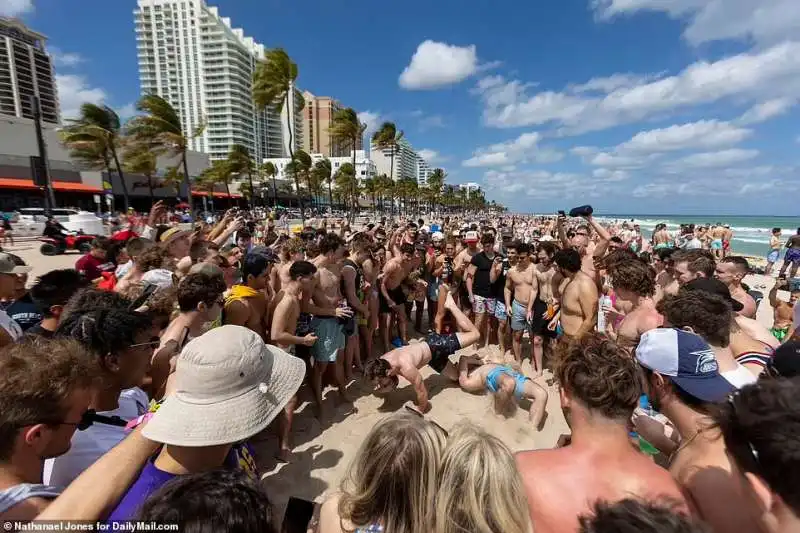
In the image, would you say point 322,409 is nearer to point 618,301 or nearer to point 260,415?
point 260,415

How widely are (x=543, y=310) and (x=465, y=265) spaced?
5.51 ft

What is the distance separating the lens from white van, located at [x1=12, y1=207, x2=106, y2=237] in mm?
15439

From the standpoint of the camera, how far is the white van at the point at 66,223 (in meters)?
15.4

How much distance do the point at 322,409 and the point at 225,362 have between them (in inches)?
111

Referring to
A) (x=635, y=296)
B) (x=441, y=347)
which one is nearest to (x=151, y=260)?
(x=441, y=347)

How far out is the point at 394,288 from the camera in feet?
17.6

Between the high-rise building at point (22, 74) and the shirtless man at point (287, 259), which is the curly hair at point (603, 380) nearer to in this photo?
the shirtless man at point (287, 259)

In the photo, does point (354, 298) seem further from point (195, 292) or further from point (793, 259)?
point (793, 259)

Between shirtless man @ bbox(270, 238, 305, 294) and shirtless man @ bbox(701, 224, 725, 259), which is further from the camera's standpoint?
shirtless man @ bbox(701, 224, 725, 259)

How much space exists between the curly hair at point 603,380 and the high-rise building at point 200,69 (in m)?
93.0

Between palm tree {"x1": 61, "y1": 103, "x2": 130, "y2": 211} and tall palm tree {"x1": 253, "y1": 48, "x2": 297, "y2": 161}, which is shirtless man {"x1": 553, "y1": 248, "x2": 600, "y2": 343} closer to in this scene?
tall palm tree {"x1": 253, "y1": 48, "x2": 297, "y2": 161}

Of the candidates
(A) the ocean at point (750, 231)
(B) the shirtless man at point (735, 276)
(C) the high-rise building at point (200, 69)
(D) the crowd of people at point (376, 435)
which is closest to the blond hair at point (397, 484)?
(D) the crowd of people at point (376, 435)

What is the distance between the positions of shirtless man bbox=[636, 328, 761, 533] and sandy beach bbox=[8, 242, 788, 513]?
1183mm

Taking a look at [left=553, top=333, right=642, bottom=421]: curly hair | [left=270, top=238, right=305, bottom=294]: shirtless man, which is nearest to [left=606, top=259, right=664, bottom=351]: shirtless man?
[left=553, top=333, right=642, bottom=421]: curly hair
